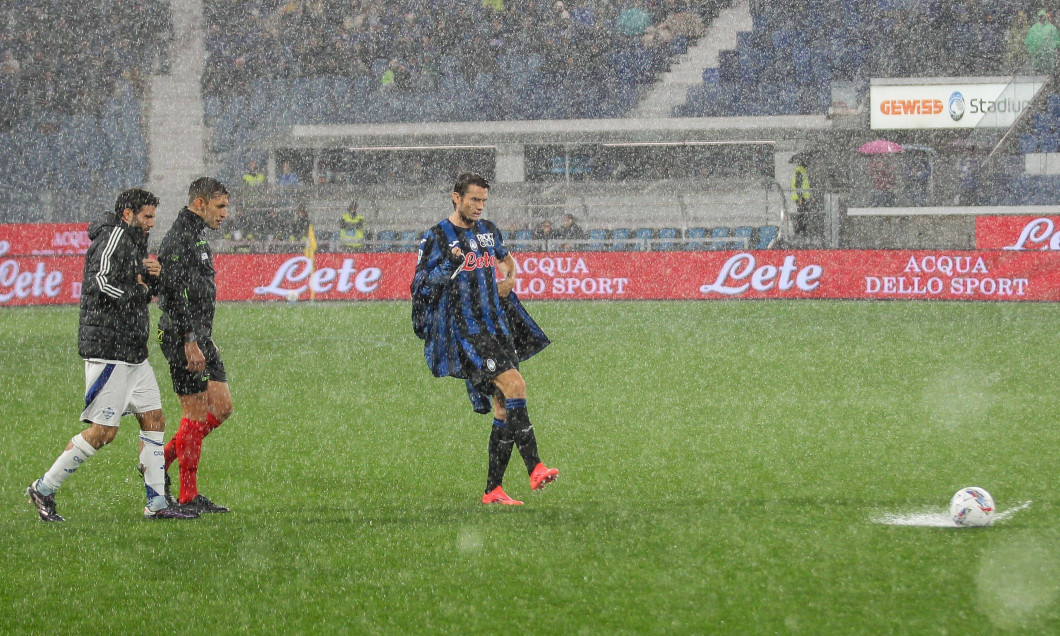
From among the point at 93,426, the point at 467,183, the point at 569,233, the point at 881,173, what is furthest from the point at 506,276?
the point at 881,173

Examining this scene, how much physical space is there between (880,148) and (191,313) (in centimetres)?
2490

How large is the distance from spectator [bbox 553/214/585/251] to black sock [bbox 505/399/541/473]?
21799 millimetres

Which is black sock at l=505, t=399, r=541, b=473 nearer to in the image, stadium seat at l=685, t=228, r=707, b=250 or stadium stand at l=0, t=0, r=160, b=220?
stadium seat at l=685, t=228, r=707, b=250

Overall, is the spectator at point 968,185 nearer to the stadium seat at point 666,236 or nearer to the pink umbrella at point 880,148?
the pink umbrella at point 880,148

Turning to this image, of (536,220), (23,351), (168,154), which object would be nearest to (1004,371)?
(23,351)

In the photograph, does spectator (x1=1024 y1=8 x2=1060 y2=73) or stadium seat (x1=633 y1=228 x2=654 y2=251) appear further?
spectator (x1=1024 y1=8 x2=1060 y2=73)

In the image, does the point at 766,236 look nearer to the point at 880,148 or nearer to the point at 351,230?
the point at 880,148

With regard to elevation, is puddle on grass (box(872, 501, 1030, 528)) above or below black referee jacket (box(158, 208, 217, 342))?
below

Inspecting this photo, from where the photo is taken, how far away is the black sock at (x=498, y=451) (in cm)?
671

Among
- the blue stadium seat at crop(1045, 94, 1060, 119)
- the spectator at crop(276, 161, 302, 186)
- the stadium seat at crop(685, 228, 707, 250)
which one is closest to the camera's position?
the blue stadium seat at crop(1045, 94, 1060, 119)

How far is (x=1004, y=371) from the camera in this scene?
12508 millimetres

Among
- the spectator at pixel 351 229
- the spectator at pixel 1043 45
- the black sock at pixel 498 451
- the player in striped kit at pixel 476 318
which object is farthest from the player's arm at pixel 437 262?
Answer: the spectator at pixel 1043 45

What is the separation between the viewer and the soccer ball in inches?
231

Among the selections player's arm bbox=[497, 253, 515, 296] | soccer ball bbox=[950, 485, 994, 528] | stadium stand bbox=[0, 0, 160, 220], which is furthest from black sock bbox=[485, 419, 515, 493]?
stadium stand bbox=[0, 0, 160, 220]
